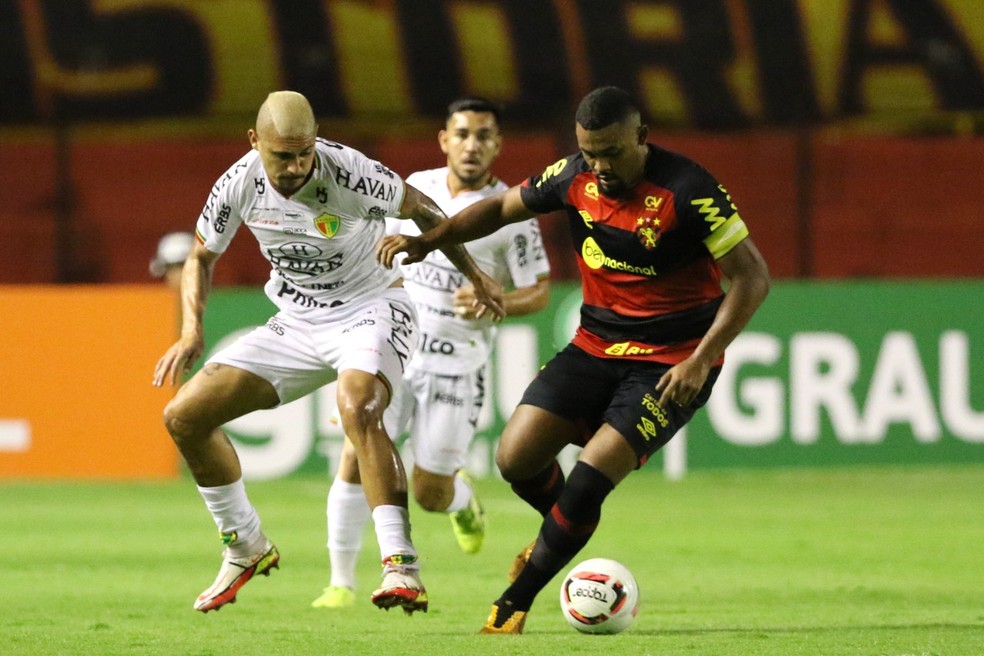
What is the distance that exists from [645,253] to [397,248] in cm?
100

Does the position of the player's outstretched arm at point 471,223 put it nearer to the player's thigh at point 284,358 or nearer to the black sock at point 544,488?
the player's thigh at point 284,358

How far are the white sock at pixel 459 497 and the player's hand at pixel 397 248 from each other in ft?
7.39

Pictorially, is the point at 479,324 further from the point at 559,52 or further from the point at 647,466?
the point at 559,52

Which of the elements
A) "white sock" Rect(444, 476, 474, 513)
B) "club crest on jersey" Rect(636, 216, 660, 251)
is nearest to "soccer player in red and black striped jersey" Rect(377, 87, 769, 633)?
"club crest on jersey" Rect(636, 216, 660, 251)

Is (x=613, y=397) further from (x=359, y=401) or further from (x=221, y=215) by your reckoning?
(x=221, y=215)

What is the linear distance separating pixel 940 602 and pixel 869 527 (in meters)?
3.45

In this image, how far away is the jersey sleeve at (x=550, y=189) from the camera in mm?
7062

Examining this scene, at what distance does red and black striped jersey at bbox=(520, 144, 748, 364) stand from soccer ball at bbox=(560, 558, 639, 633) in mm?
915

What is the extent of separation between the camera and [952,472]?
48.1 ft

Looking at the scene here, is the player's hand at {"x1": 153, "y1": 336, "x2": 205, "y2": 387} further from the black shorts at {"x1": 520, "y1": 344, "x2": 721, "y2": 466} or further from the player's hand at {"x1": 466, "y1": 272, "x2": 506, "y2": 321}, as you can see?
the black shorts at {"x1": 520, "y1": 344, "x2": 721, "y2": 466}

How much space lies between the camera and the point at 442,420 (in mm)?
9047

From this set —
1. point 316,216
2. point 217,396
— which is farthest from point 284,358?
point 316,216

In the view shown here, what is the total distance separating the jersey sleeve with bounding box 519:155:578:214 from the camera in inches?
278

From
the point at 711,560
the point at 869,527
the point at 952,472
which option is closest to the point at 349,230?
the point at 711,560
